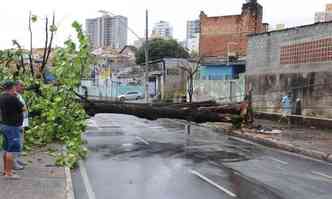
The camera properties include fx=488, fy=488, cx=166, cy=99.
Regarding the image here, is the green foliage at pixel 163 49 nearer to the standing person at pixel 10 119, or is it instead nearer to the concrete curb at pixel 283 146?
the concrete curb at pixel 283 146

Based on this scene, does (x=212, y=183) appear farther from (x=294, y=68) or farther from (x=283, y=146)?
(x=294, y=68)

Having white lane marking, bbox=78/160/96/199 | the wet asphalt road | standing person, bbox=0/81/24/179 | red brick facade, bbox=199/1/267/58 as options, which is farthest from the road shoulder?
red brick facade, bbox=199/1/267/58

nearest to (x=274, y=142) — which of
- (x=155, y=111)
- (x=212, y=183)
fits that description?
(x=155, y=111)

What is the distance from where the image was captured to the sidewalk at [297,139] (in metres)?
15.0

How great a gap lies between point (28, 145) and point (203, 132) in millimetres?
10009

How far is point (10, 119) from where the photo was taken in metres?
8.70

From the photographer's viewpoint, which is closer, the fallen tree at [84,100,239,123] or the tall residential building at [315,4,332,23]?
the fallen tree at [84,100,239,123]

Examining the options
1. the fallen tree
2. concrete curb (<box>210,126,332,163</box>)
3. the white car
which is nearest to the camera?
concrete curb (<box>210,126,332,163</box>)

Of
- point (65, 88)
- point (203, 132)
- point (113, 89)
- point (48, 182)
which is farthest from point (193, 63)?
point (48, 182)

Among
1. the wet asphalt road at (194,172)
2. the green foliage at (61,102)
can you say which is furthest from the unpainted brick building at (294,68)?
the green foliage at (61,102)

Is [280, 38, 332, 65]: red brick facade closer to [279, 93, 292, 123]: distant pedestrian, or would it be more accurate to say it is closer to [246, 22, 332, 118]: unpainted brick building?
[246, 22, 332, 118]: unpainted brick building

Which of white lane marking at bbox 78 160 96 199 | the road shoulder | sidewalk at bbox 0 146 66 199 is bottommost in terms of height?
white lane marking at bbox 78 160 96 199

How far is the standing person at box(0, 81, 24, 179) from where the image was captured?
8.69 meters

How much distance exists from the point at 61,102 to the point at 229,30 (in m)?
38.3
